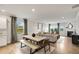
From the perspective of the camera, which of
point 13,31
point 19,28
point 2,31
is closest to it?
point 2,31

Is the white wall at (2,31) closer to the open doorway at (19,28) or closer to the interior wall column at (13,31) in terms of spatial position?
the interior wall column at (13,31)

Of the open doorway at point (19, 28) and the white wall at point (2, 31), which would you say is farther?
the open doorway at point (19, 28)

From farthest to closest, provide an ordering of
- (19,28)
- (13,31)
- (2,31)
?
(13,31), (19,28), (2,31)

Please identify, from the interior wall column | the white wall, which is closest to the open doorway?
the interior wall column

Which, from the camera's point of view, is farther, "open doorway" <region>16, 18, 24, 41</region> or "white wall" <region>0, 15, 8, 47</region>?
"open doorway" <region>16, 18, 24, 41</region>

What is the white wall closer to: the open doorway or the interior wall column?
the interior wall column

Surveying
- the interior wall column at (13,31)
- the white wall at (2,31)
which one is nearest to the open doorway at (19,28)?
the interior wall column at (13,31)

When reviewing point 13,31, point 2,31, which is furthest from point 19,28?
point 2,31

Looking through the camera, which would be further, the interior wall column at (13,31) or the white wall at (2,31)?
the interior wall column at (13,31)

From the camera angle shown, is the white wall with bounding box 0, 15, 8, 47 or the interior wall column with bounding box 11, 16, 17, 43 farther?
the interior wall column with bounding box 11, 16, 17, 43

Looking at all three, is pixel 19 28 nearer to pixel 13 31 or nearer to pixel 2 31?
pixel 13 31
